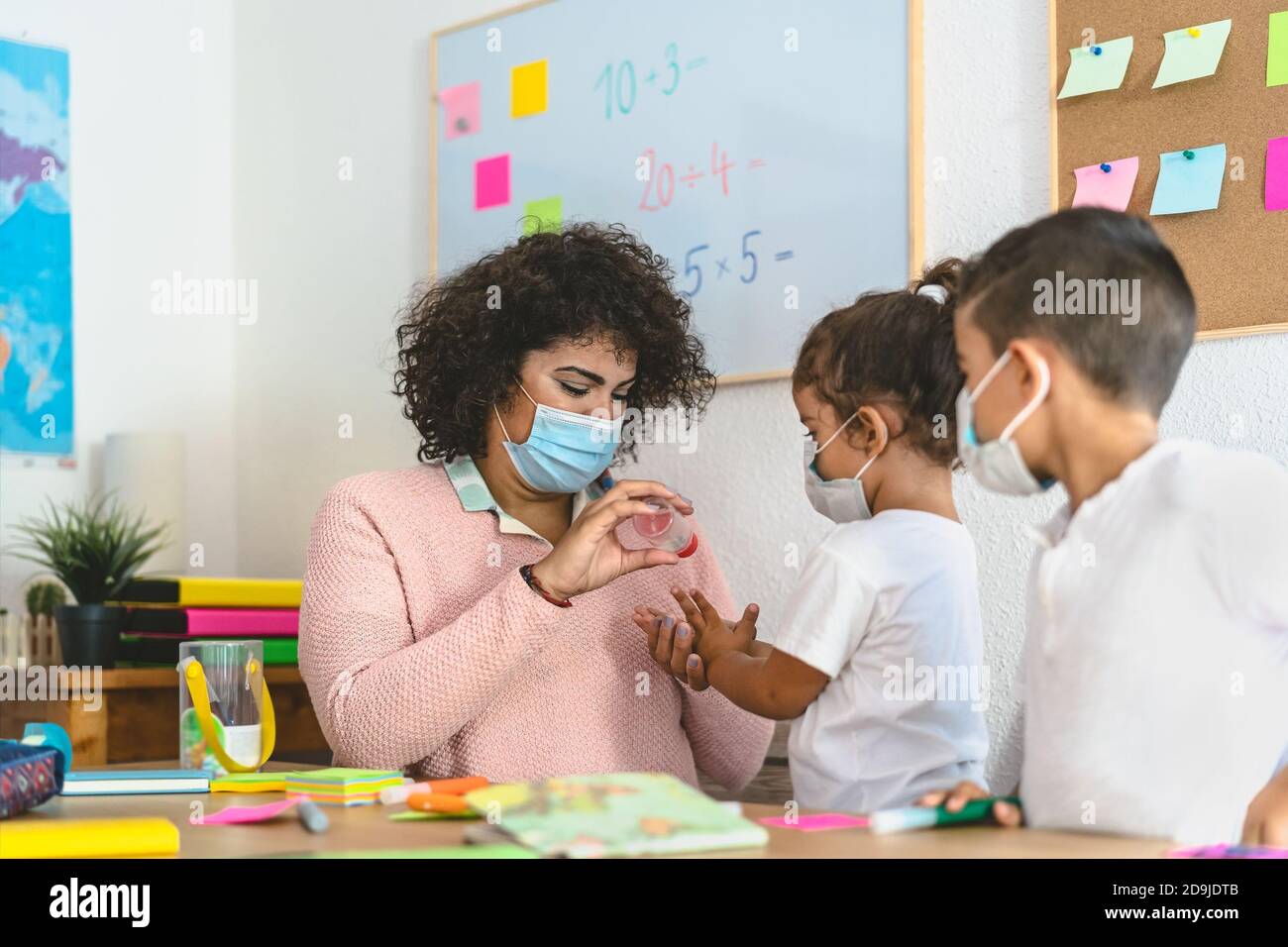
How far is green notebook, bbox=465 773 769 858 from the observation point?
811 millimetres

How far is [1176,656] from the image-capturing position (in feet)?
3.03

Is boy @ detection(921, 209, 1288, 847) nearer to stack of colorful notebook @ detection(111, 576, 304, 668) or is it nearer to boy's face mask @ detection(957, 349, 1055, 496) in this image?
boy's face mask @ detection(957, 349, 1055, 496)

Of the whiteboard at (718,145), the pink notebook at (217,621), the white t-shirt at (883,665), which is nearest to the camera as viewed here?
the white t-shirt at (883,665)

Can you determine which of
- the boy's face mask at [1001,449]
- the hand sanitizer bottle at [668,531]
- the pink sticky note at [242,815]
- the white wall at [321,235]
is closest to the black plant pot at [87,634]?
the white wall at [321,235]

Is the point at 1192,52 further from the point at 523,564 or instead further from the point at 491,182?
Result: the point at 491,182

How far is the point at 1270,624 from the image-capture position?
919 millimetres

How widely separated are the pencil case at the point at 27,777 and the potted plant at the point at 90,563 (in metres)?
1.14

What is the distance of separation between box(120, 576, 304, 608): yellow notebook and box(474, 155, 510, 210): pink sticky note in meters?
0.72

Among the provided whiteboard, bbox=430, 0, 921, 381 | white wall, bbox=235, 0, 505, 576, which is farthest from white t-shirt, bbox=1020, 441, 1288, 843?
white wall, bbox=235, 0, 505, 576

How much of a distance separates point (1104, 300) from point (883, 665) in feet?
1.49

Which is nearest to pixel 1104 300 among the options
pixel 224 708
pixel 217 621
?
pixel 224 708

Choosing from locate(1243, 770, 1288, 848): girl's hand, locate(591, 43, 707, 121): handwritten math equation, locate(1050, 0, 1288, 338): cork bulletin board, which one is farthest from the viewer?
locate(591, 43, 707, 121): handwritten math equation

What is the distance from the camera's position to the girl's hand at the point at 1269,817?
0.90 meters

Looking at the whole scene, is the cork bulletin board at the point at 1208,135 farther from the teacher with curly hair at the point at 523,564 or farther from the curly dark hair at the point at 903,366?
the teacher with curly hair at the point at 523,564
